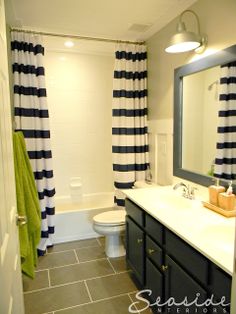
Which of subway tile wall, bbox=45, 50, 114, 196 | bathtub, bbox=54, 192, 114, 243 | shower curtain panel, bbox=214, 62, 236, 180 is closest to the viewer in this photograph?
shower curtain panel, bbox=214, 62, 236, 180

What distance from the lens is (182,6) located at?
2074mm

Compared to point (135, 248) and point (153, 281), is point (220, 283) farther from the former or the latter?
point (135, 248)

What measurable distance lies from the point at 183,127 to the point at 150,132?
65 cm

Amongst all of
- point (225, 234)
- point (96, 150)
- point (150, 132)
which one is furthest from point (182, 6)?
point (96, 150)

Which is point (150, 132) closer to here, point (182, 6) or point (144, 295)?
point (182, 6)

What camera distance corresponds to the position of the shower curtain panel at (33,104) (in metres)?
2.40

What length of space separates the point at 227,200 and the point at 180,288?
0.64 m

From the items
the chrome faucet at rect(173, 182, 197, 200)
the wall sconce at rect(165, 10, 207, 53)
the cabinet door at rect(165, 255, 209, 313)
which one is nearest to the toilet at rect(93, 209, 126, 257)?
the chrome faucet at rect(173, 182, 197, 200)

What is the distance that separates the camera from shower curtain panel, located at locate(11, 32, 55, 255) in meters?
2.40

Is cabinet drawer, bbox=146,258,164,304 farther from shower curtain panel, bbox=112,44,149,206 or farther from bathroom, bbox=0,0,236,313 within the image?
shower curtain panel, bbox=112,44,149,206

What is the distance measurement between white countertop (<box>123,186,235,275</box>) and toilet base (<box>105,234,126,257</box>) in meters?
0.72

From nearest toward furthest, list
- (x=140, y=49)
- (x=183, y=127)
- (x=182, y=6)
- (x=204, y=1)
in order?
(x=204, y=1) < (x=182, y=6) < (x=183, y=127) < (x=140, y=49)

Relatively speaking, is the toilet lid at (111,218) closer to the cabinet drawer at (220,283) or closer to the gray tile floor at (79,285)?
the gray tile floor at (79,285)

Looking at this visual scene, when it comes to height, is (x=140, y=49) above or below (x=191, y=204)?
above
